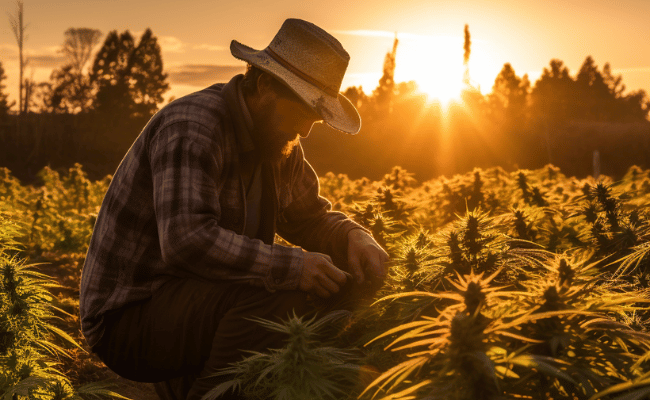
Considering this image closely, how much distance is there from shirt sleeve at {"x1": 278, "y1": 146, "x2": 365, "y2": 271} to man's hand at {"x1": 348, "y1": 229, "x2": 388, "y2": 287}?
386 millimetres

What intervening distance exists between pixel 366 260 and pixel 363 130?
2784cm

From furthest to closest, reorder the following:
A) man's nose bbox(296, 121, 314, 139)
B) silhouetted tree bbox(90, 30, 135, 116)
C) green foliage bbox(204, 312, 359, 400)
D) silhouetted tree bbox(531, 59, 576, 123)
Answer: silhouetted tree bbox(531, 59, 576, 123) → silhouetted tree bbox(90, 30, 135, 116) → man's nose bbox(296, 121, 314, 139) → green foliage bbox(204, 312, 359, 400)

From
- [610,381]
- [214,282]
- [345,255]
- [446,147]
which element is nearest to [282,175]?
[345,255]

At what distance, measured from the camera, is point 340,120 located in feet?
8.87

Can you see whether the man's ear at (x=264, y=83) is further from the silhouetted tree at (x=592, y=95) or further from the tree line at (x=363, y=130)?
the silhouetted tree at (x=592, y=95)

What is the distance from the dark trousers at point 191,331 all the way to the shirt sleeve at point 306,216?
2.41 ft

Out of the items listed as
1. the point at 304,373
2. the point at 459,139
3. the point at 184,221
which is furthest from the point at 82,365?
the point at 459,139

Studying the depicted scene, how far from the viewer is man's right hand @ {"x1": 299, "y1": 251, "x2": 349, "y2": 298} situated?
2396 millimetres

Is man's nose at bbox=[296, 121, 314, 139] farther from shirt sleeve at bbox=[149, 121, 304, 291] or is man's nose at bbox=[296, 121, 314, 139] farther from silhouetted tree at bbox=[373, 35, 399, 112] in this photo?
silhouetted tree at bbox=[373, 35, 399, 112]

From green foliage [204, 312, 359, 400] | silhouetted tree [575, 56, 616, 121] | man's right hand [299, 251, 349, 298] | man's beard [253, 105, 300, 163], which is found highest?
silhouetted tree [575, 56, 616, 121]

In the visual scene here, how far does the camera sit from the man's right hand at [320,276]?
2396 millimetres

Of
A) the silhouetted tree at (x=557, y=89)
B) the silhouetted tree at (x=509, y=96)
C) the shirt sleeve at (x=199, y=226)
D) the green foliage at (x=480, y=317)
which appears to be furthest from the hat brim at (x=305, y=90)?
the silhouetted tree at (x=557, y=89)

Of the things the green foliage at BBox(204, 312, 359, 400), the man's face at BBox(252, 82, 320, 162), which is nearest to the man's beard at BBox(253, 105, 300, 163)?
the man's face at BBox(252, 82, 320, 162)

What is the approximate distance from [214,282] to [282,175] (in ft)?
2.99
